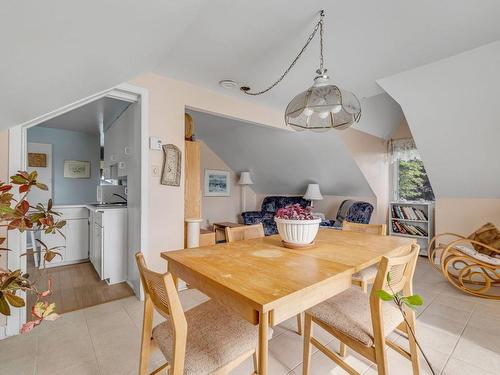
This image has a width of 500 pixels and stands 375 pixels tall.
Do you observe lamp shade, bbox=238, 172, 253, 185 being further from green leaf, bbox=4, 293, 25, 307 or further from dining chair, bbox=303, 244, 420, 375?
green leaf, bbox=4, 293, 25, 307

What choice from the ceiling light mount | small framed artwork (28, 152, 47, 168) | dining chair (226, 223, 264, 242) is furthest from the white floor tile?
small framed artwork (28, 152, 47, 168)

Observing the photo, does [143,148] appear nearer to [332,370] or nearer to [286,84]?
[286,84]

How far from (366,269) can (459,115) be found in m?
2.01

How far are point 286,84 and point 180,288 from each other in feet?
8.26

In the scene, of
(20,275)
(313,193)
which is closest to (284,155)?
(313,193)

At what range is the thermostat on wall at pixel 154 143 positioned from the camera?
248 centimetres

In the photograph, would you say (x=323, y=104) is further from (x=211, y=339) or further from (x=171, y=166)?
(x=171, y=166)

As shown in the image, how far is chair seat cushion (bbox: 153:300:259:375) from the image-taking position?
38.9 inches

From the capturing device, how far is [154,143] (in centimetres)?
249

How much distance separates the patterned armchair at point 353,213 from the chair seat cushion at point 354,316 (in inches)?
124

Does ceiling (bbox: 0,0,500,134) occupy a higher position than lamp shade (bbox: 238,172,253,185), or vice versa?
ceiling (bbox: 0,0,500,134)

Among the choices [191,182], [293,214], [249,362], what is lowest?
[249,362]

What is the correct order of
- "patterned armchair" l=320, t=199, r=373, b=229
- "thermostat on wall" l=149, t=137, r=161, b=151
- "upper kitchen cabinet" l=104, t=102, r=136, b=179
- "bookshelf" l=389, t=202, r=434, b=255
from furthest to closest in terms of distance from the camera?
"patterned armchair" l=320, t=199, r=373, b=229
"bookshelf" l=389, t=202, r=434, b=255
"upper kitchen cabinet" l=104, t=102, r=136, b=179
"thermostat on wall" l=149, t=137, r=161, b=151

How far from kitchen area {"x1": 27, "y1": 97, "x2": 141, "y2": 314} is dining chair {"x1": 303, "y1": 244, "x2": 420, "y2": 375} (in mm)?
1587
